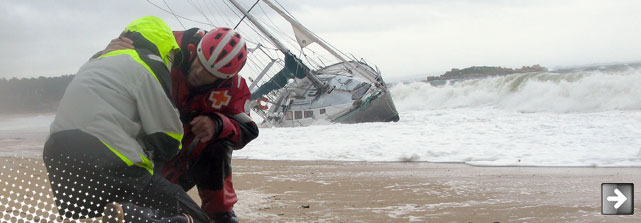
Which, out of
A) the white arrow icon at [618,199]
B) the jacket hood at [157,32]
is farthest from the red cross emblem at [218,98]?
the white arrow icon at [618,199]

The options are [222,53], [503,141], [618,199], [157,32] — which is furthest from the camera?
[503,141]

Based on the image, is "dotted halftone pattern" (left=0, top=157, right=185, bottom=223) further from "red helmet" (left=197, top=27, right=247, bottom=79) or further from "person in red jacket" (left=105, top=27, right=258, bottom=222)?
"red helmet" (left=197, top=27, right=247, bottom=79)

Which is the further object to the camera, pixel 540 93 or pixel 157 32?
pixel 540 93

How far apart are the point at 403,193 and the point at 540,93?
2225cm

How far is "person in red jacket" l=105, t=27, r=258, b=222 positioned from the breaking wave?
19.3 metres

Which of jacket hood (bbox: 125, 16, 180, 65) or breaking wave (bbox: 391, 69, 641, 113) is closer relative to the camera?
jacket hood (bbox: 125, 16, 180, 65)

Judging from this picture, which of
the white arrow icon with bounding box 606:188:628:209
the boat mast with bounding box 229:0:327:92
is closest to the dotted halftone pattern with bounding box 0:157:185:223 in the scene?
the white arrow icon with bounding box 606:188:628:209

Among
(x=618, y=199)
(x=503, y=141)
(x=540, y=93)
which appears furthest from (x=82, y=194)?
(x=540, y=93)

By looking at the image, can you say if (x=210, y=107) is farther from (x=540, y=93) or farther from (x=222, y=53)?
(x=540, y=93)

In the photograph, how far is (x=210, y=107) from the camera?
2783mm

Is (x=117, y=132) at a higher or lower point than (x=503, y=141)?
higher

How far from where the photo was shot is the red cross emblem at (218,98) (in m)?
2.77

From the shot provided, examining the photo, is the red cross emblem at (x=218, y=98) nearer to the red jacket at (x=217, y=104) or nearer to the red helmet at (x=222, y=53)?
the red jacket at (x=217, y=104)

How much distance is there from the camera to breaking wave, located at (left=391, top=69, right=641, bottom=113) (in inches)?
852
